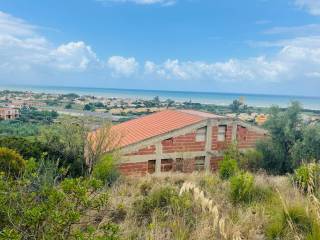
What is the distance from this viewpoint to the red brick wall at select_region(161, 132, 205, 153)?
21625 mm

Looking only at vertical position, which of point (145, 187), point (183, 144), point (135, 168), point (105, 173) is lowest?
point (135, 168)

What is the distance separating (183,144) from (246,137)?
525 centimetres

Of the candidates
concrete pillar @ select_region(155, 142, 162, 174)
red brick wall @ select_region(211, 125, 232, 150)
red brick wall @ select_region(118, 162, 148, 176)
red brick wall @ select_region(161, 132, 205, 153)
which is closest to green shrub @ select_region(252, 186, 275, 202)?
red brick wall @ select_region(118, 162, 148, 176)

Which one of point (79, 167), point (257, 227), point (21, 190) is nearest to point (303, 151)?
point (79, 167)

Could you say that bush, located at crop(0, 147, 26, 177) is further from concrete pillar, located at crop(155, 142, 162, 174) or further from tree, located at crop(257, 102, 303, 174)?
tree, located at crop(257, 102, 303, 174)

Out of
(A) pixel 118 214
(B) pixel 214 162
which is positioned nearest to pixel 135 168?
(B) pixel 214 162

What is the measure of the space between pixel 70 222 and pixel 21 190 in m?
0.82

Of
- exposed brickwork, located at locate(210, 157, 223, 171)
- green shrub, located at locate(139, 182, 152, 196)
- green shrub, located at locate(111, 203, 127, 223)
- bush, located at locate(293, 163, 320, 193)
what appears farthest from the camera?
exposed brickwork, located at locate(210, 157, 223, 171)

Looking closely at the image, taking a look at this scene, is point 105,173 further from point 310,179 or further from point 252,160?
point 252,160

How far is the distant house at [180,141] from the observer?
67.6 feet

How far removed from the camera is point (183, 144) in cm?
2228

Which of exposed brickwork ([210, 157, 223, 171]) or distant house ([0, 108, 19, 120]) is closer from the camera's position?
exposed brickwork ([210, 157, 223, 171])

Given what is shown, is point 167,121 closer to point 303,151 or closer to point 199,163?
point 199,163

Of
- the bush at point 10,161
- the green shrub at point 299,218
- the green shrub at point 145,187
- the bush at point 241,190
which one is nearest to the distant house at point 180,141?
the bush at point 10,161
